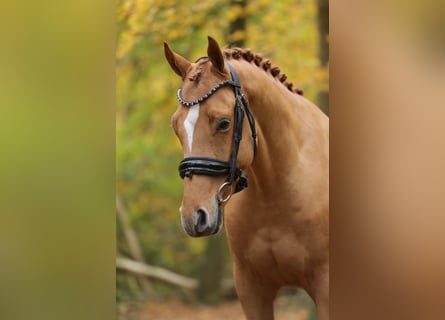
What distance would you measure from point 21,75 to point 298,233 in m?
1.72

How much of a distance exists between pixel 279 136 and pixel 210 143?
0.36 metres

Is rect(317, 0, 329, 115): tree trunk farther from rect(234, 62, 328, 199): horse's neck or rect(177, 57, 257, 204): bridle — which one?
rect(177, 57, 257, 204): bridle

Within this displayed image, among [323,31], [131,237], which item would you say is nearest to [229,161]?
[323,31]

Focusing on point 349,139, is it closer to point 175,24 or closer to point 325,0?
point 325,0

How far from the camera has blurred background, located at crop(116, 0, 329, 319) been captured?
3.70 metres

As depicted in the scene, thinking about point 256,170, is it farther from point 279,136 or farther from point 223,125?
point 223,125

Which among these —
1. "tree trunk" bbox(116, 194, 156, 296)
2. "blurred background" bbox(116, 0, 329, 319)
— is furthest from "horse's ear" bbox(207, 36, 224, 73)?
"tree trunk" bbox(116, 194, 156, 296)

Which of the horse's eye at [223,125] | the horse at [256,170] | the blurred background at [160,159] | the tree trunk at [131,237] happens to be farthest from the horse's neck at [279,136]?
the tree trunk at [131,237]

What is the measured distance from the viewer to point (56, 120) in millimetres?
3963

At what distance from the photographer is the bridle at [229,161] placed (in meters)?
3.03

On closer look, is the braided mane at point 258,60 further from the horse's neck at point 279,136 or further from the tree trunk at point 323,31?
the tree trunk at point 323,31

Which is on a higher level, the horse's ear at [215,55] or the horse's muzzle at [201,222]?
the horse's ear at [215,55]

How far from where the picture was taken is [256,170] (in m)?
3.23

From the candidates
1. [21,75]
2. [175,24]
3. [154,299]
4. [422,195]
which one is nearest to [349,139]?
[422,195]
